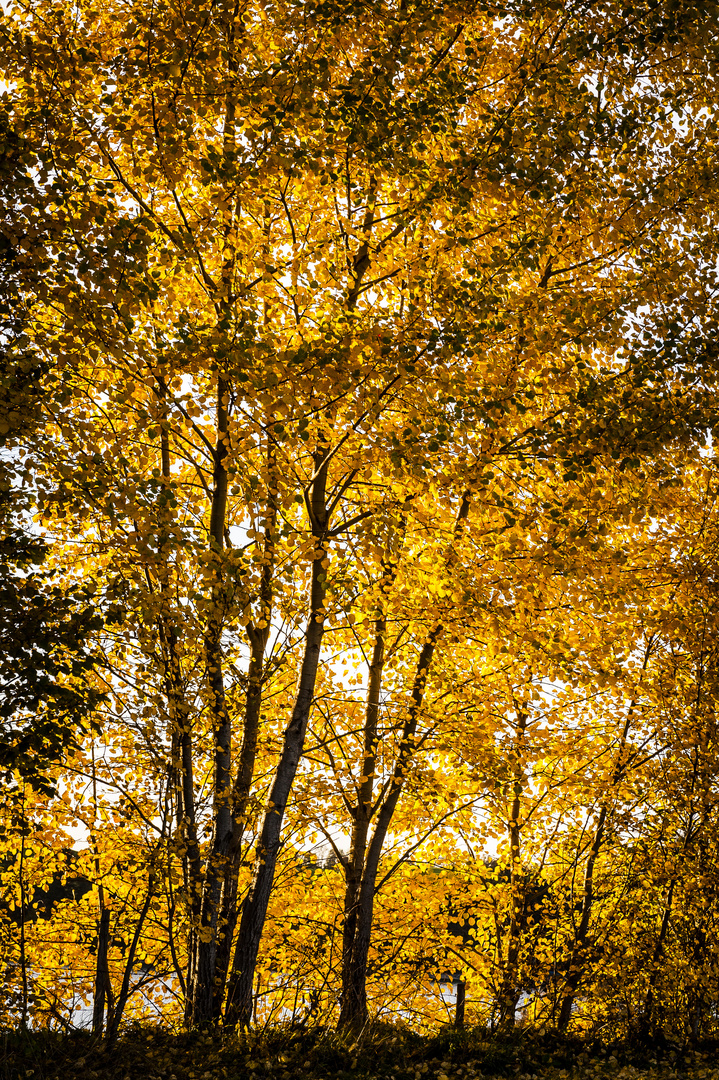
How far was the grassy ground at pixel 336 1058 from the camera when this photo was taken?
4.83 meters

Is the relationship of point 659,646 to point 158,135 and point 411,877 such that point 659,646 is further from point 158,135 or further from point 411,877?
point 158,135

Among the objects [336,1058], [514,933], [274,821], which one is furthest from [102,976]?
[514,933]

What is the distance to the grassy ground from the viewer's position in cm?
483

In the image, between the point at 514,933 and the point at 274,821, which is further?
the point at 514,933

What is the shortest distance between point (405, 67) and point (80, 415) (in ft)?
12.8

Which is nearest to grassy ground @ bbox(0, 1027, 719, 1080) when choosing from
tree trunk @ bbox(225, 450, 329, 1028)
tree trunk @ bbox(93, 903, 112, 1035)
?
tree trunk @ bbox(93, 903, 112, 1035)

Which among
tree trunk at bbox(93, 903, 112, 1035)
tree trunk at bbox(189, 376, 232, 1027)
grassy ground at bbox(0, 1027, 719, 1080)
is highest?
tree trunk at bbox(189, 376, 232, 1027)

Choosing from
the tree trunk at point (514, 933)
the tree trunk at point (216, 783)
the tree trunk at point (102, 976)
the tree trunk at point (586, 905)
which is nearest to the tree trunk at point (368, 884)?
the tree trunk at point (514, 933)

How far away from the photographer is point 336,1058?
6207 millimetres

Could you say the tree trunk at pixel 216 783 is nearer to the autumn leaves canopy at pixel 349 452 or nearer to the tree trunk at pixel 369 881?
the autumn leaves canopy at pixel 349 452

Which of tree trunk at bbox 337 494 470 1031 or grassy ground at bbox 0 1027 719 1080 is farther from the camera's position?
tree trunk at bbox 337 494 470 1031

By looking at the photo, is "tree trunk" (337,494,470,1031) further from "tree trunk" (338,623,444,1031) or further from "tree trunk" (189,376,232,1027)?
"tree trunk" (189,376,232,1027)

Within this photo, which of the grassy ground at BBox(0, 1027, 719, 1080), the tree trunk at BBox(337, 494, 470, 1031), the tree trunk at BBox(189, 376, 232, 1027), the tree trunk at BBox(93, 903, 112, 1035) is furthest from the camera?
the tree trunk at BBox(337, 494, 470, 1031)

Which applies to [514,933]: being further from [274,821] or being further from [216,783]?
[216,783]
